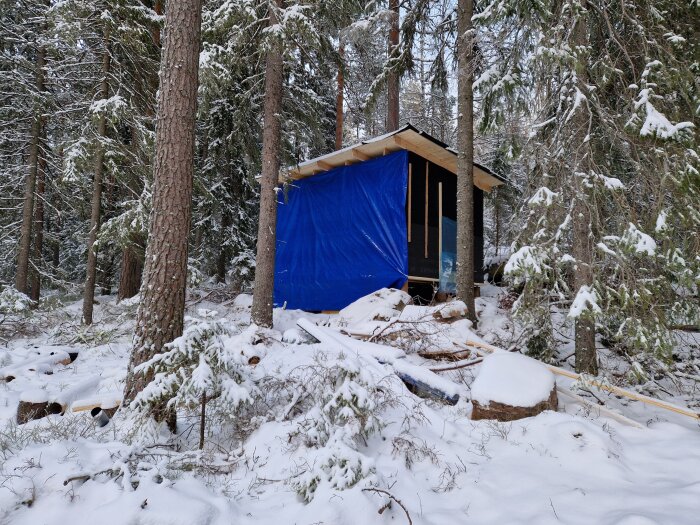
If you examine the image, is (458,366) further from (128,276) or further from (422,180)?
(128,276)

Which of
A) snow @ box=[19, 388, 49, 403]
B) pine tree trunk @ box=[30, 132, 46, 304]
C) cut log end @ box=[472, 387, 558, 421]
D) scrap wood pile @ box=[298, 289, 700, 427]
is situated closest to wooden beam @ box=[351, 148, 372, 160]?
scrap wood pile @ box=[298, 289, 700, 427]

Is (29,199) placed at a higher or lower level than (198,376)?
higher

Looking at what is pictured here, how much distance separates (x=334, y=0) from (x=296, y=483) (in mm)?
8370

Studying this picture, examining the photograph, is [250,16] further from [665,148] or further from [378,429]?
[378,429]

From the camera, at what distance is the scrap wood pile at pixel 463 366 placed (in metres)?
3.83

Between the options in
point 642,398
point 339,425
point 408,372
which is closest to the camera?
point 339,425

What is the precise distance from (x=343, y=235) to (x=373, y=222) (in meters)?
0.98

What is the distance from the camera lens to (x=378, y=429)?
329 cm

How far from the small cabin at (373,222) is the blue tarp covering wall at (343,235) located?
2 centimetres

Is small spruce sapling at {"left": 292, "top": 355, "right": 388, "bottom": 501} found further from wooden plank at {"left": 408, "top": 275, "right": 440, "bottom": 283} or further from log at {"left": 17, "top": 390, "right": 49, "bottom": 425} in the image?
wooden plank at {"left": 408, "top": 275, "right": 440, "bottom": 283}

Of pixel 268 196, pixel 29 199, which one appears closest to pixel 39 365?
pixel 268 196

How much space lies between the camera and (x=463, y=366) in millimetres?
4797

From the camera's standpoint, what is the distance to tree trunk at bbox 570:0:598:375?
4.47 m

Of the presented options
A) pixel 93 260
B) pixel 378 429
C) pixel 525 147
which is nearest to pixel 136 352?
pixel 378 429
